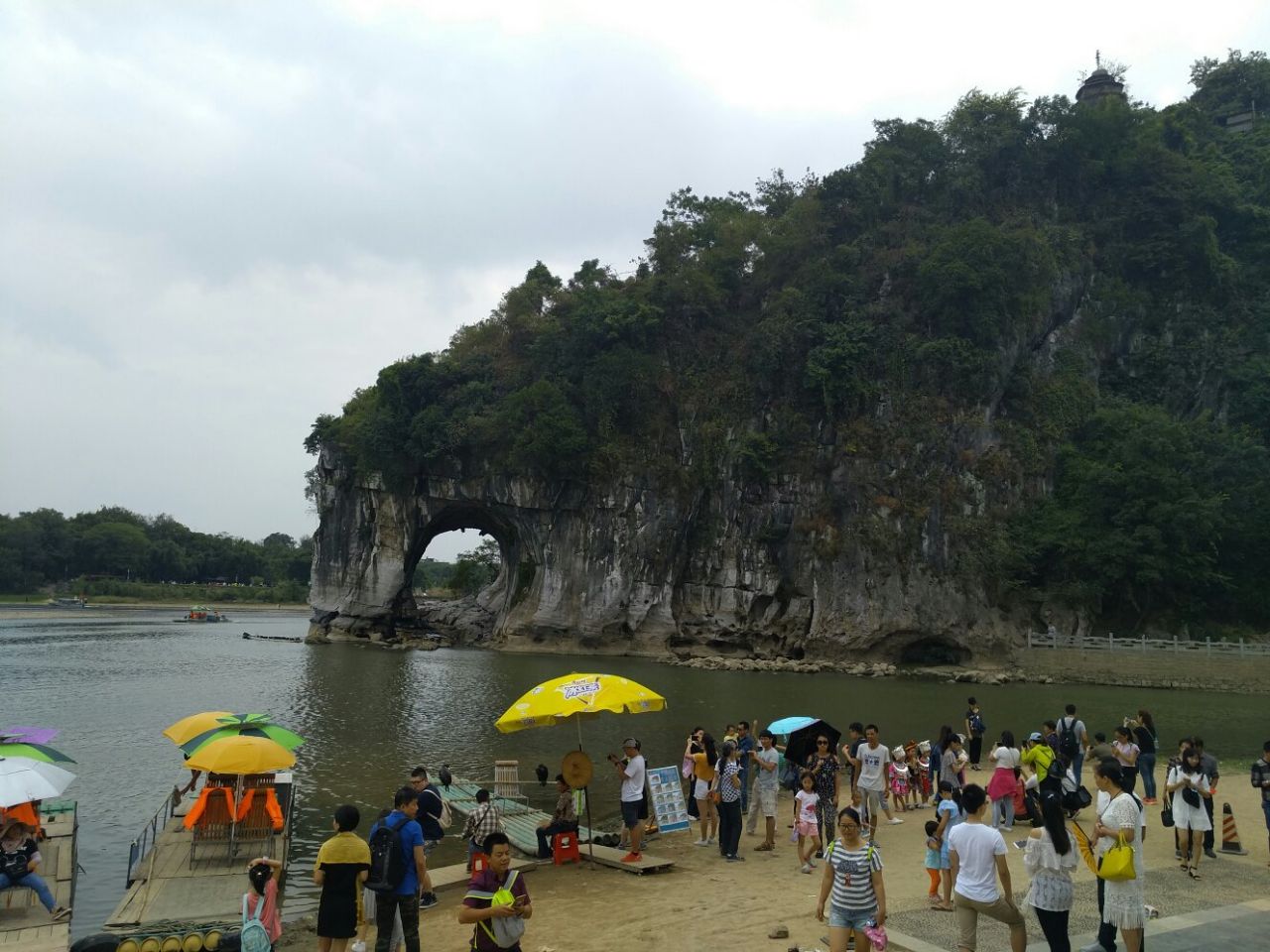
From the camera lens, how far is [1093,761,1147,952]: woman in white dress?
606cm

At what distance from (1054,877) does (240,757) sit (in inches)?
349

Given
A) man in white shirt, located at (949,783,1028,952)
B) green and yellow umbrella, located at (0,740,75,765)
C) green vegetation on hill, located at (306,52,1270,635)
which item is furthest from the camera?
green vegetation on hill, located at (306,52,1270,635)

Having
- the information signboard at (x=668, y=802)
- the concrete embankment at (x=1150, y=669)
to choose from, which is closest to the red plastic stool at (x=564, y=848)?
the information signboard at (x=668, y=802)

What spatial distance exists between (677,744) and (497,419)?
103 ft

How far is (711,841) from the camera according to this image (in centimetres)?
1161

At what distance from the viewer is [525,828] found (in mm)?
11977

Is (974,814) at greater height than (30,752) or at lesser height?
greater

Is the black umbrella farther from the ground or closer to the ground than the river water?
farther from the ground

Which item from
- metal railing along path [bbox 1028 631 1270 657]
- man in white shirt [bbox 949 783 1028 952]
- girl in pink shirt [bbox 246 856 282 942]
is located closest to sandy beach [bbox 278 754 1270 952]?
man in white shirt [bbox 949 783 1028 952]

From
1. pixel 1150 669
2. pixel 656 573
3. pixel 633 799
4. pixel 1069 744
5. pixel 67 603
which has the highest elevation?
pixel 656 573

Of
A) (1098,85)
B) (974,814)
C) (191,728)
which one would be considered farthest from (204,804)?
(1098,85)

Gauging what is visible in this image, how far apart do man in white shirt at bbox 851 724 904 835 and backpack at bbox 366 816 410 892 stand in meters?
6.32

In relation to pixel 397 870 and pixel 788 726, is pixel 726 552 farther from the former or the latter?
pixel 397 870

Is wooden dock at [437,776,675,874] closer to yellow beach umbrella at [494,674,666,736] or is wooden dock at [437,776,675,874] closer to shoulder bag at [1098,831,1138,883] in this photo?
yellow beach umbrella at [494,674,666,736]
